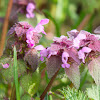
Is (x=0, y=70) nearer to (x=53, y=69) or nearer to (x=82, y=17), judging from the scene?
(x=53, y=69)

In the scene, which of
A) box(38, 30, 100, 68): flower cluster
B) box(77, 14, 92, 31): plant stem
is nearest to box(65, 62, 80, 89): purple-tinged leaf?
box(38, 30, 100, 68): flower cluster

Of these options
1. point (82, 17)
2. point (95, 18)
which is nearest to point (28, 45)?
point (82, 17)

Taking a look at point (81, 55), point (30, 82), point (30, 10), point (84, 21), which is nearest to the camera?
point (81, 55)

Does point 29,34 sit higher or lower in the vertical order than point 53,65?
higher

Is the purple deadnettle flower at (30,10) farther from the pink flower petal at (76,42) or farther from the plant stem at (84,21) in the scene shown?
the plant stem at (84,21)

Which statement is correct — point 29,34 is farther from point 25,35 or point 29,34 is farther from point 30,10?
point 30,10

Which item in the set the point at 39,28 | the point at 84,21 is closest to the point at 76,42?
the point at 39,28
